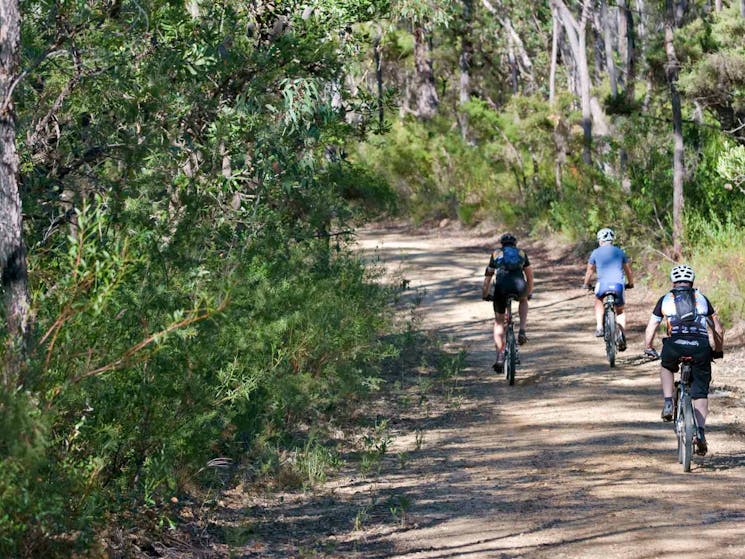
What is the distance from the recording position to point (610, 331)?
47.2 ft

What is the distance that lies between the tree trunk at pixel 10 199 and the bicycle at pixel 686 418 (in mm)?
5216

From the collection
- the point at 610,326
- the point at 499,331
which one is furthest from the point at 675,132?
the point at 499,331

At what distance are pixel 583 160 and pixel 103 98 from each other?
19.9 metres

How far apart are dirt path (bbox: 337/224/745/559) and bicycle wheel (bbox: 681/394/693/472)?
0.11 metres

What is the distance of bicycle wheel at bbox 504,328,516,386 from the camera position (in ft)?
44.5

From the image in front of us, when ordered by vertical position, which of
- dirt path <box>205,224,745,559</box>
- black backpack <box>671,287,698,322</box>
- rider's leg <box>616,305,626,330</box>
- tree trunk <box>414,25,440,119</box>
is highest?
tree trunk <box>414,25,440,119</box>

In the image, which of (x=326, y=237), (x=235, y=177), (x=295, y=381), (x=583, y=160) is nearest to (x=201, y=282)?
(x=295, y=381)

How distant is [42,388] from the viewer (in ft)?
19.1

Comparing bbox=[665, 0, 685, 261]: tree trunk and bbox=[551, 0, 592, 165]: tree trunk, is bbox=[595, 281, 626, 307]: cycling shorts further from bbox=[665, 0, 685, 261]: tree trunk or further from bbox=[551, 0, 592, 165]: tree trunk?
bbox=[551, 0, 592, 165]: tree trunk

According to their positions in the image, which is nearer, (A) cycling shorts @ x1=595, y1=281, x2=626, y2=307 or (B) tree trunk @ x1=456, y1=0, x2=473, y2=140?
(A) cycling shorts @ x1=595, y1=281, x2=626, y2=307

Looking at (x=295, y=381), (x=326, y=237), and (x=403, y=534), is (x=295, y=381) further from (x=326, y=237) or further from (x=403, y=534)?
(x=326, y=237)

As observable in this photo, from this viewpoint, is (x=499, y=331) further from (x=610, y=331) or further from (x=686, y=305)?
(x=686, y=305)

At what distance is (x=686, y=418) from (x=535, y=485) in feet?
4.28

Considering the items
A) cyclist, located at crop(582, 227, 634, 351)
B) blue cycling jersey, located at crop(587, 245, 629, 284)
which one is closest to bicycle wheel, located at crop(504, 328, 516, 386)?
cyclist, located at crop(582, 227, 634, 351)
